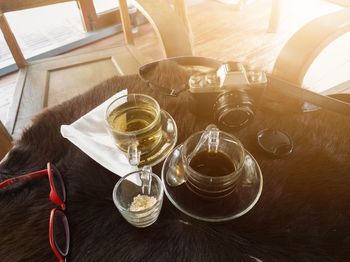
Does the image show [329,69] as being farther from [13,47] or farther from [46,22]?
[46,22]

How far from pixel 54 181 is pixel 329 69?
3.76 ft

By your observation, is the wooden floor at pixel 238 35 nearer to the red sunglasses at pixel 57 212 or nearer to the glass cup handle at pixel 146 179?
the red sunglasses at pixel 57 212

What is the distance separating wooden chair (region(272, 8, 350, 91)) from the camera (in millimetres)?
546

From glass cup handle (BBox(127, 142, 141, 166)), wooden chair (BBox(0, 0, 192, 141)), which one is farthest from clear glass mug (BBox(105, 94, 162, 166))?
wooden chair (BBox(0, 0, 192, 141))

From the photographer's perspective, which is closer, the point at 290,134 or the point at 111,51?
the point at 290,134

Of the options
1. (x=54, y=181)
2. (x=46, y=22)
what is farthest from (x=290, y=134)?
(x=46, y=22)

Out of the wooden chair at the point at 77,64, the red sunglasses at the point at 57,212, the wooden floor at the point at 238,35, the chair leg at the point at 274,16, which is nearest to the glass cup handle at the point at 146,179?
the red sunglasses at the point at 57,212

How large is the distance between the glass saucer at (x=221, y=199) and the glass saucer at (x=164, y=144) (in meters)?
0.02

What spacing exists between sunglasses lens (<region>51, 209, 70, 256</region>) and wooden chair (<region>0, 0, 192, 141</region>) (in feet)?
0.93

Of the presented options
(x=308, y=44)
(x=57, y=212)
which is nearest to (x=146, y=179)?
(x=57, y=212)

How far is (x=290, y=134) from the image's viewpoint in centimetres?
50

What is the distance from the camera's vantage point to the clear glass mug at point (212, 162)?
1.22 ft

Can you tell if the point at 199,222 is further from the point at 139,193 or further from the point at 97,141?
the point at 97,141

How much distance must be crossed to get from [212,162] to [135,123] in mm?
139
